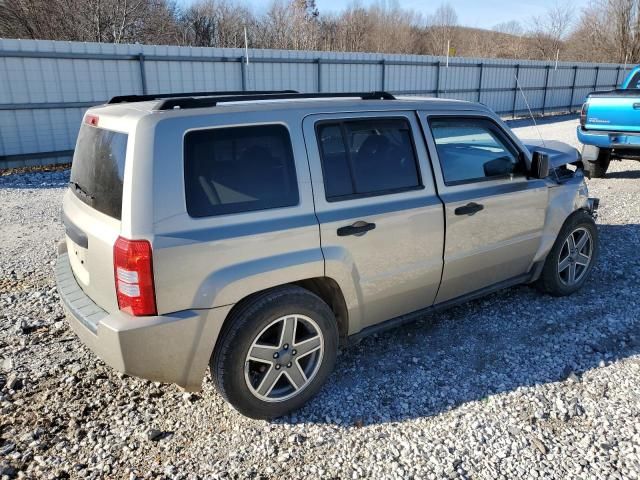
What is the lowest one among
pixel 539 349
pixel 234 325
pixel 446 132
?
pixel 539 349

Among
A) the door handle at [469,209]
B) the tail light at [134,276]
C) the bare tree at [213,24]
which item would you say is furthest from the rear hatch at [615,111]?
the bare tree at [213,24]

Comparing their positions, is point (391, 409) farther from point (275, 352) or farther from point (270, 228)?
point (270, 228)

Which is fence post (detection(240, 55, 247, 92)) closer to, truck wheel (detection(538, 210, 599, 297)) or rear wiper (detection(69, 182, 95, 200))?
truck wheel (detection(538, 210, 599, 297))

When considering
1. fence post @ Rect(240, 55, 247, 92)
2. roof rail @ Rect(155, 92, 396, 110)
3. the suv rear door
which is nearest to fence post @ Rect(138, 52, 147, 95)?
fence post @ Rect(240, 55, 247, 92)

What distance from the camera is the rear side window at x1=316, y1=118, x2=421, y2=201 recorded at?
3062 millimetres

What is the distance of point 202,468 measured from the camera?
8.79ft

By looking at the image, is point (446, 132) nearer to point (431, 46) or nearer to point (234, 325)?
point (234, 325)

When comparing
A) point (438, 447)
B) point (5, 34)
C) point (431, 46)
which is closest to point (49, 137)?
point (438, 447)

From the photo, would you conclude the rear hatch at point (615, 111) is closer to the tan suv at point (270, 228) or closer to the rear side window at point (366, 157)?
the tan suv at point (270, 228)

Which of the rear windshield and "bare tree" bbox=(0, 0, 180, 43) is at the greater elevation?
"bare tree" bbox=(0, 0, 180, 43)

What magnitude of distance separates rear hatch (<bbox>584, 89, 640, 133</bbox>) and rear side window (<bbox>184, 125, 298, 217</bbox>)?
796 cm

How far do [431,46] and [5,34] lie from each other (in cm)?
4236

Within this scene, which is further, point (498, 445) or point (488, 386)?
→ point (488, 386)

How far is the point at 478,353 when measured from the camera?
3.77 m
